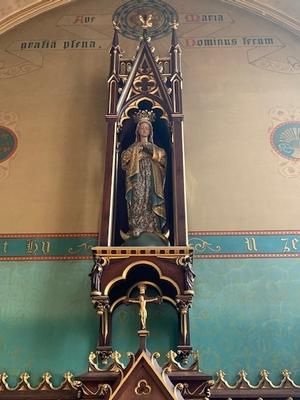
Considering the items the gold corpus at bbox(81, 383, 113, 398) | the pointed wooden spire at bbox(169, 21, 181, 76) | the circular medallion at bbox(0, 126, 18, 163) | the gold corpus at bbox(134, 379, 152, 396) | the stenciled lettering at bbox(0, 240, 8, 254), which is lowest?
the gold corpus at bbox(134, 379, 152, 396)

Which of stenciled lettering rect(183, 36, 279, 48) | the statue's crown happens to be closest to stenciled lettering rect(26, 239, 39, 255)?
the statue's crown

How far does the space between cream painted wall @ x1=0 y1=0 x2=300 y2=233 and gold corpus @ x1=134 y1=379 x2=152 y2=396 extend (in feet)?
7.26

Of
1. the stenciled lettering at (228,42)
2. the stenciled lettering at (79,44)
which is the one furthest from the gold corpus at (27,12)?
the stenciled lettering at (228,42)

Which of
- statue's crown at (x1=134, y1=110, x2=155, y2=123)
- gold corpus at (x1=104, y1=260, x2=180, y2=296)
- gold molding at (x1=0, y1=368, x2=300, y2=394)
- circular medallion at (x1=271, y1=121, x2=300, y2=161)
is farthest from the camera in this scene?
circular medallion at (x1=271, y1=121, x2=300, y2=161)

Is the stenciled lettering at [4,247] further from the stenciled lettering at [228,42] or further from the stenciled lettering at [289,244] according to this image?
the stenciled lettering at [228,42]

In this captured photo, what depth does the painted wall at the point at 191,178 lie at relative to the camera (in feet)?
18.9

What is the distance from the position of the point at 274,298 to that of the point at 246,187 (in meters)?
1.38

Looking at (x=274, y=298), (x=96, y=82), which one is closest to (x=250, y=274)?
(x=274, y=298)

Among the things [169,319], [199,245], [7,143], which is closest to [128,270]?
[169,319]

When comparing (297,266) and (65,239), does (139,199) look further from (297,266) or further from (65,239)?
(297,266)

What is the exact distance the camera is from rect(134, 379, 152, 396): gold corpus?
452cm

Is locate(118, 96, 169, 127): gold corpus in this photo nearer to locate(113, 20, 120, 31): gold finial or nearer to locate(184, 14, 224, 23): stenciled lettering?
locate(113, 20, 120, 31): gold finial

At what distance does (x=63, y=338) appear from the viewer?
18.8 ft

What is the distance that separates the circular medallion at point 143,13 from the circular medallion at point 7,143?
224 cm
